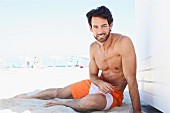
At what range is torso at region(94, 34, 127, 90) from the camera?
2121 mm

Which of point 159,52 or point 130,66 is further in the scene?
point 130,66

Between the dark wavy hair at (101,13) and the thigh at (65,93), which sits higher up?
the dark wavy hair at (101,13)

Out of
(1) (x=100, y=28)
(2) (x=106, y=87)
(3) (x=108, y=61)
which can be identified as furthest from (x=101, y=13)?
(2) (x=106, y=87)

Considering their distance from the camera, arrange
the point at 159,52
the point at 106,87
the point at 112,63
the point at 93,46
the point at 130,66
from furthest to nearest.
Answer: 1. the point at 93,46
2. the point at 112,63
3. the point at 130,66
4. the point at 106,87
5. the point at 159,52

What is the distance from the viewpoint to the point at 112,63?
217cm

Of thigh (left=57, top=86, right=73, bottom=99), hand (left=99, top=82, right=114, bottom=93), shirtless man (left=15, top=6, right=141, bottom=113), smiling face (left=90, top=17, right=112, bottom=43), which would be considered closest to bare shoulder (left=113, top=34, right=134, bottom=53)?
shirtless man (left=15, top=6, right=141, bottom=113)

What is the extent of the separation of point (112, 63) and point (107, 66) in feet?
0.23

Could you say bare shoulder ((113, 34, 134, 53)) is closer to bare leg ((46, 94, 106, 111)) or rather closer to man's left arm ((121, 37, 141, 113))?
man's left arm ((121, 37, 141, 113))

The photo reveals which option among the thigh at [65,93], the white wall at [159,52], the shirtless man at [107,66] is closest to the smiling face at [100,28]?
the shirtless man at [107,66]

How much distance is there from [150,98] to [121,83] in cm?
24

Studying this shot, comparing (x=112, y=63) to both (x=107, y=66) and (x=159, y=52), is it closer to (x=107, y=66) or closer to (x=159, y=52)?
(x=107, y=66)

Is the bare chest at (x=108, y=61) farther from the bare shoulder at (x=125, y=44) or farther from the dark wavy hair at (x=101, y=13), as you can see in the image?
the dark wavy hair at (x=101, y=13)

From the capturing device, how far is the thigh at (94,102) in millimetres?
1974

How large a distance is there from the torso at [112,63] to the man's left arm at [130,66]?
7 centimetres
